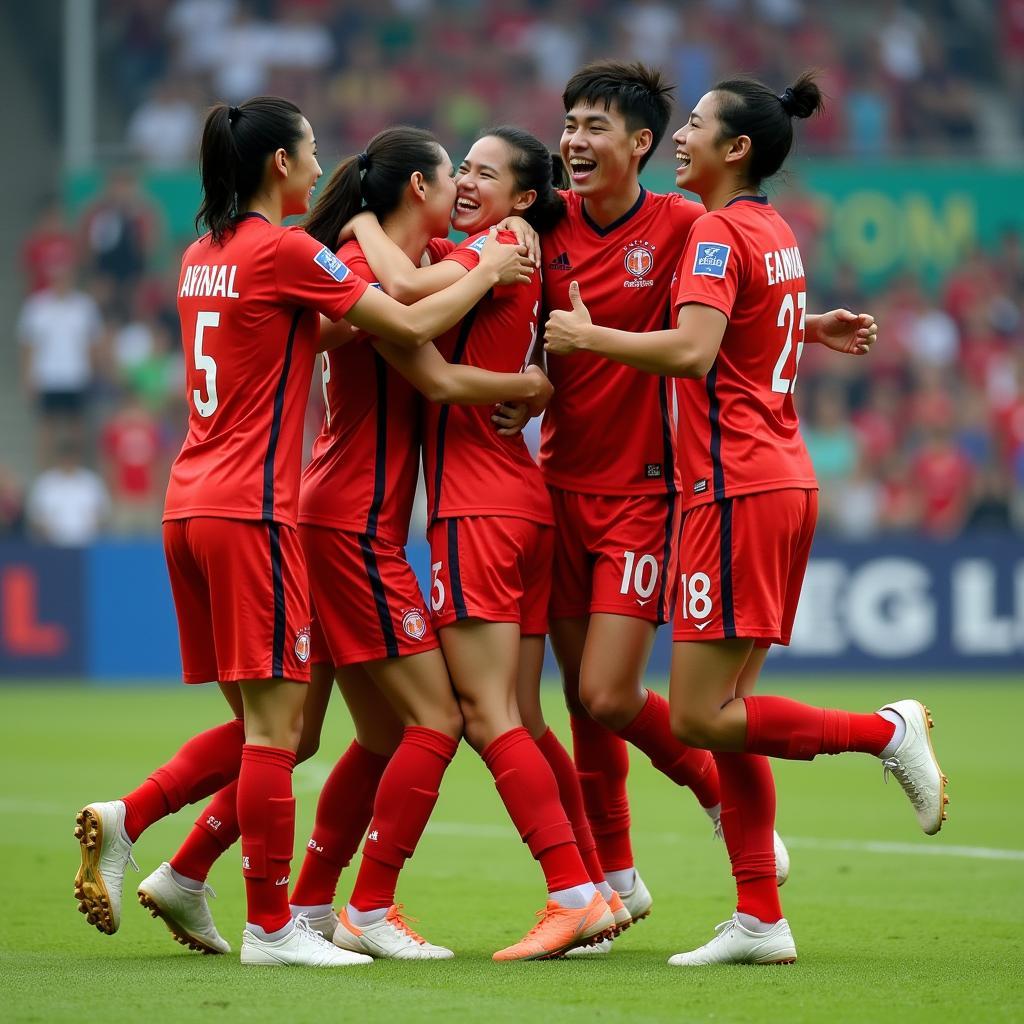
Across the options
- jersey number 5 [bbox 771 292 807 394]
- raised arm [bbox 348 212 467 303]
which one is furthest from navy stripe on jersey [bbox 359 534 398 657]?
jersey number 5 [bbox 771 292 807 394]

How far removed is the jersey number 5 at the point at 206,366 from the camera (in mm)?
5195

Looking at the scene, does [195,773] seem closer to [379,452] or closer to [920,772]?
[379,452]

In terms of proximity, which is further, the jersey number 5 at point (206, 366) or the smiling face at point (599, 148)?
the smiling face at point (599, 148)

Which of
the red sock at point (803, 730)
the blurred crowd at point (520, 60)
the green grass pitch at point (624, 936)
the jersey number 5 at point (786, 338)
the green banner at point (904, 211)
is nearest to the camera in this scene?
the green grass pitch at point (624, 936)

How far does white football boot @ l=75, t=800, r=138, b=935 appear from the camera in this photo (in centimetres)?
525

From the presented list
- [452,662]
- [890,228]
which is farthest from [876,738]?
[890,228]

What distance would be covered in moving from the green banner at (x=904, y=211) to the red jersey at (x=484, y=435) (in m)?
12.6

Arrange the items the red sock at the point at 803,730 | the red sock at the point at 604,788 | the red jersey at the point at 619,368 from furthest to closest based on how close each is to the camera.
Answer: the red sock at the point at 604,788, the red jersey at the point at 619,368, the red sock at the point at 803,730

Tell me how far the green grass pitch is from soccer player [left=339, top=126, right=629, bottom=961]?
12.8 inches

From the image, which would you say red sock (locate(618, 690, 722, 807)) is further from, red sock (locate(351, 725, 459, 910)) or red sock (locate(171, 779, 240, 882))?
red sock (locate(171, 779, 240, 882))

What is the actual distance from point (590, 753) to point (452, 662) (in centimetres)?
78

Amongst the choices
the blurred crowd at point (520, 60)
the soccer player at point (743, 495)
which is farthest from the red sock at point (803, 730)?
the blurred crowd at point (520, 60)

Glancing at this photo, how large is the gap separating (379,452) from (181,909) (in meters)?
1.47

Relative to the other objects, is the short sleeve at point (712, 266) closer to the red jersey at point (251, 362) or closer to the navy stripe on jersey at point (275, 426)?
the red jersey at point (251, 362)
